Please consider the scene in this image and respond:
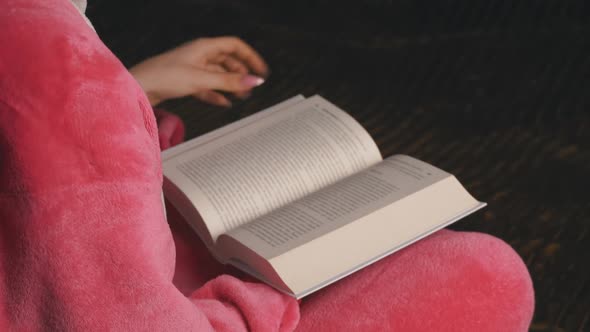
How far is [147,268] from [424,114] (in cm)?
111

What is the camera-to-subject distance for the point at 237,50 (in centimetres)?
132

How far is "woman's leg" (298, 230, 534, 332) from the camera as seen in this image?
0.97 meters

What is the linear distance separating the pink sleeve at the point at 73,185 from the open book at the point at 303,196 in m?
0.23

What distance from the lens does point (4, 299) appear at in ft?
2.44

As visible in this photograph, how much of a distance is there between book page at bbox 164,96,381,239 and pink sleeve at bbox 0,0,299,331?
12.2 inches

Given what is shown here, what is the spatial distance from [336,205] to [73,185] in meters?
0.42

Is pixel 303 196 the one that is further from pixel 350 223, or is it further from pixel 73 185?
pixel 73 185

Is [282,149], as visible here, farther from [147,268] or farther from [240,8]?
[240,8]

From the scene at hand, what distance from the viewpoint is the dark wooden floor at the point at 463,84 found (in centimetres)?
146

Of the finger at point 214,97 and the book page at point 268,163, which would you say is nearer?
the book page at point 268,163

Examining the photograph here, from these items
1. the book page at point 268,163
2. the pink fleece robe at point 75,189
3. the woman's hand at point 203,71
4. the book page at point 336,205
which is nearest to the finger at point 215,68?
the woman's hand at point 203,71

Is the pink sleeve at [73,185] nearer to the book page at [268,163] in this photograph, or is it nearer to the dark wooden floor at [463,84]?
the book page at [268,163]

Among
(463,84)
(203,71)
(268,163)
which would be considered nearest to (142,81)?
(203,71)

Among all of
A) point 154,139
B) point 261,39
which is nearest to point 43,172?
point 154,139
